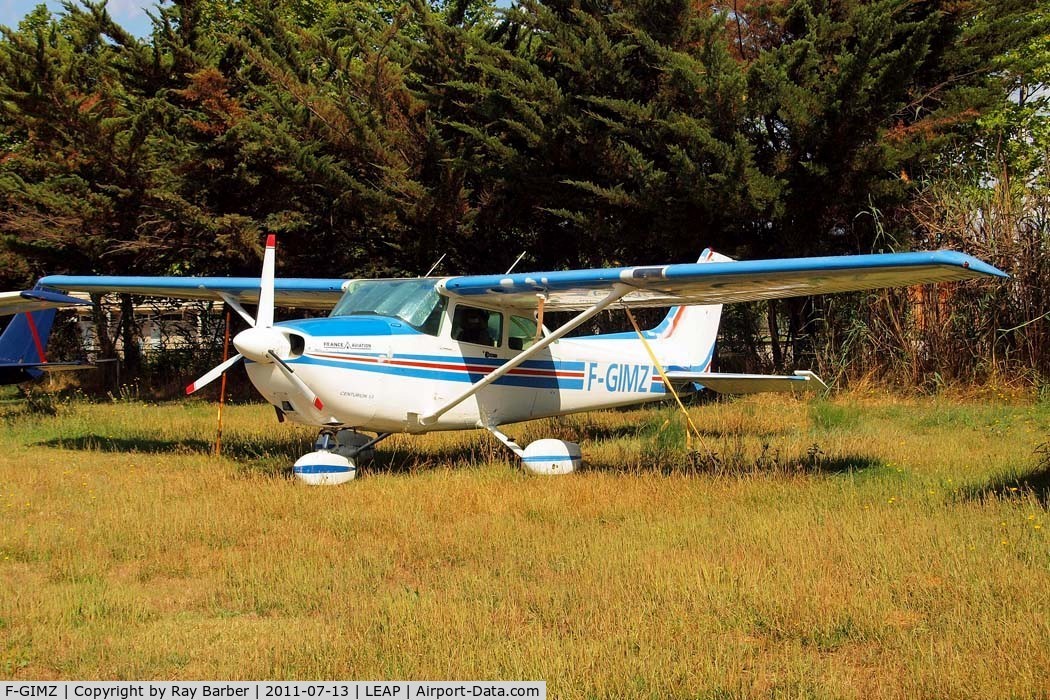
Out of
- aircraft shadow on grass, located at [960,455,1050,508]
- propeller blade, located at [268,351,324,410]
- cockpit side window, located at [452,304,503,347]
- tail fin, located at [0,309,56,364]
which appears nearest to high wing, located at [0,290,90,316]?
tail fin, located at [0,309,56,364]

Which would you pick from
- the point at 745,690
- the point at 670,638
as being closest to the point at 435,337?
the point at 670,638

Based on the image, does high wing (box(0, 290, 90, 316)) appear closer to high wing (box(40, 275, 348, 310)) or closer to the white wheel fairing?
high wing (box(40, 275, 348, 310))

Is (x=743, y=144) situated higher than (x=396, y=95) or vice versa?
(x=396, y=95)

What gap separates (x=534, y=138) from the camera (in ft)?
51.7

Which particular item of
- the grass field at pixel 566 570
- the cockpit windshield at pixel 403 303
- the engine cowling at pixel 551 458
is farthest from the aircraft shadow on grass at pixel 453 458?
the cockpit windshield at pixel 403 303

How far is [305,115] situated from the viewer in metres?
17.0

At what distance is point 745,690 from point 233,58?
59.0ft

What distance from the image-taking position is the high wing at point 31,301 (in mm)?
13586

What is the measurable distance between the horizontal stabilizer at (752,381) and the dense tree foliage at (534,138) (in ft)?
12.8

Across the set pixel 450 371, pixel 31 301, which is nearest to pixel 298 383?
pixel 450 371

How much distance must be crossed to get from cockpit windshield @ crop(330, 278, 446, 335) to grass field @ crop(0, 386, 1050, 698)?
153 cm

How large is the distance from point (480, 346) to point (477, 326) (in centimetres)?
22

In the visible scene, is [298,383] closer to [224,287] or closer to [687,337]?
[224,287]

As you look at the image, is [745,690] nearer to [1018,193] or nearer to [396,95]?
[1018,193]
